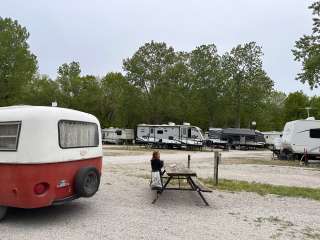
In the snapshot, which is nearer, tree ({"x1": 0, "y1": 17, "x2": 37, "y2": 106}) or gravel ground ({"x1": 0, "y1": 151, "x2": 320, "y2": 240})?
gravel ground ({"x1": 0, "y1": 151, "x2": 320, "y2": 240})

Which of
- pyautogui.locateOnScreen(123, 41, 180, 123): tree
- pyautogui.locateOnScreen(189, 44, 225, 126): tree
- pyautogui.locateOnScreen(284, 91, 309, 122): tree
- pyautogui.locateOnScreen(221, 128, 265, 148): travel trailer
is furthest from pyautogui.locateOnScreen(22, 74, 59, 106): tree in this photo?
pyautogui.locateOnScreen(284, 91, 309, 122): tree

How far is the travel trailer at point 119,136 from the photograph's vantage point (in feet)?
173

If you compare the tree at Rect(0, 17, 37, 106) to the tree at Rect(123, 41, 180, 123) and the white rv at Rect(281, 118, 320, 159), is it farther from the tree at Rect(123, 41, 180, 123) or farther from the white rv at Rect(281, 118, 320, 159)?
the white rv at Rect(281, 118, 320, 159)

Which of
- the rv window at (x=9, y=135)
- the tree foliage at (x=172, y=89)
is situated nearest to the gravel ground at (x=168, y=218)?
the rv window at (x=9, y=135)

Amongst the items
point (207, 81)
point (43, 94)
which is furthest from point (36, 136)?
point (43, 94)

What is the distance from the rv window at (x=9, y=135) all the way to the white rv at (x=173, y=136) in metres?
33.3

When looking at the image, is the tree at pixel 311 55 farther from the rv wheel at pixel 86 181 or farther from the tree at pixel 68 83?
the tree at pixel 68 83

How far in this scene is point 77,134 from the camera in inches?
313

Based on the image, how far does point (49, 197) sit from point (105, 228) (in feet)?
3.56

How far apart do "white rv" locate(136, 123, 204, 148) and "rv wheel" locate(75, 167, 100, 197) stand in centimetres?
3201

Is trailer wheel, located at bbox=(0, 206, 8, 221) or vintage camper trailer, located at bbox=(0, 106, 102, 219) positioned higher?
vintage camper trailer, located at bbox=(0, 106, 102, 219)

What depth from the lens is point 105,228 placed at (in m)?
6.93

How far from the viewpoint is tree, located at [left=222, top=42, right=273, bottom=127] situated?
56.7 metres

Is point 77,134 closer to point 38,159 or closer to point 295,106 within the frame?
point 38,159
